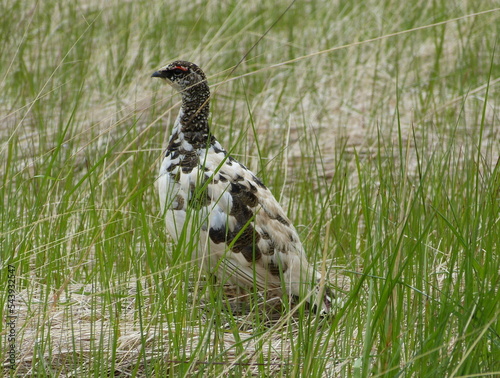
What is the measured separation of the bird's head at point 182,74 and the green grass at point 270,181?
0.14 metres

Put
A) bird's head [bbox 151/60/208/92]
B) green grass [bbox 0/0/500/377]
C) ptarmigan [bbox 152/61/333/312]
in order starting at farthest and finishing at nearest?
1. bird's head [bbox 151/60/208/92]
2. ptarmigan [bbox 152/61/333/312]
3. green grass [bbox 0/0/500/377]

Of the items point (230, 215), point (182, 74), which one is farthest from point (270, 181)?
point (230, 215)

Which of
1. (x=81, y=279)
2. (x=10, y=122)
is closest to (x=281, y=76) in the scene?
(x=10, y=122)

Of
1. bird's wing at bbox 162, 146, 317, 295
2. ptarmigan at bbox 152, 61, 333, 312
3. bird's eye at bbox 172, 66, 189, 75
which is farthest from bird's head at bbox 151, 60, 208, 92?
bird's wing at bbox 162, 146, 317, 295

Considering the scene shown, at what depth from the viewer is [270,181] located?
502 cm

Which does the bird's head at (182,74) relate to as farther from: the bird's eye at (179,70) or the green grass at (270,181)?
the green grass at (270,181)

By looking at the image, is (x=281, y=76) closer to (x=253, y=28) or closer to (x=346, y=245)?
(x=253, y=28)

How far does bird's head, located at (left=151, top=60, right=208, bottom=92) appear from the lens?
3894 mm

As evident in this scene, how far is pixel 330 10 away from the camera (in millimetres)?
8172

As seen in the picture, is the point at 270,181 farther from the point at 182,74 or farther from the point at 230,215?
the point at 230,215

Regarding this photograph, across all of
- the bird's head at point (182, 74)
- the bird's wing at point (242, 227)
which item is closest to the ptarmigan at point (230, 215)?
the bird's wing at point (242, 227)

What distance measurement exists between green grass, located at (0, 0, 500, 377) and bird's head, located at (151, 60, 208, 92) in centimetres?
14

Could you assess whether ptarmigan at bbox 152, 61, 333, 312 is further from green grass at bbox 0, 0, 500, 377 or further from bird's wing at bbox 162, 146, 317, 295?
green grass at bbox 0, 0, 500, 377

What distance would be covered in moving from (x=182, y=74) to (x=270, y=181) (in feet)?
4.26
